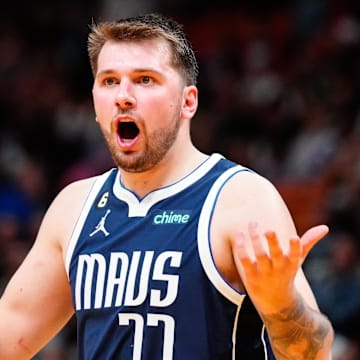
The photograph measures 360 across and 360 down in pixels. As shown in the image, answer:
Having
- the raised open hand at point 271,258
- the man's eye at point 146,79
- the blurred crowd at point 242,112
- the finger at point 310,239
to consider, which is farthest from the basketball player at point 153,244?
the blurred crowd at point 242,112

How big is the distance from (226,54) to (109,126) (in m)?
7.61

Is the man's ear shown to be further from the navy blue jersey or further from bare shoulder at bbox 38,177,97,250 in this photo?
bare shoulder at bbox 38,177,97,250

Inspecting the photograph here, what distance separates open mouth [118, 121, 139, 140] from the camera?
3852 mm

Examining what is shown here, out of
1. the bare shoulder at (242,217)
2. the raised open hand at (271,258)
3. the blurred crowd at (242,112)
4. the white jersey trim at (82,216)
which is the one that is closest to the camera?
the raised open hand at (271,258)

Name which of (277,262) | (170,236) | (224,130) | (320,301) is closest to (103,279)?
(170,236)

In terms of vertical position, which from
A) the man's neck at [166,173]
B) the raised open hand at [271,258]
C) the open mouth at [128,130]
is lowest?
the raised open hand at [271,258]

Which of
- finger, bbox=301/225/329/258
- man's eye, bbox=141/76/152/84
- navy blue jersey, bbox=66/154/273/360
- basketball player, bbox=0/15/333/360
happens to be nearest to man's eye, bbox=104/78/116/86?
basketball player, bbox=0/15/333/360

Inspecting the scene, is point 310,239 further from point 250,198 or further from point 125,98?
point 125,98

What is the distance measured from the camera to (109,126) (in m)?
3.85

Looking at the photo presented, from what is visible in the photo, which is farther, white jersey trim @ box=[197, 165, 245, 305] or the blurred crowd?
the blurred crowd

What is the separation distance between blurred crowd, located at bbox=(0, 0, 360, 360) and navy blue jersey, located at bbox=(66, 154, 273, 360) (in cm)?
350

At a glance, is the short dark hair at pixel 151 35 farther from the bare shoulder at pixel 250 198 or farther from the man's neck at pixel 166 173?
the bare shoulder at pixel 250 198

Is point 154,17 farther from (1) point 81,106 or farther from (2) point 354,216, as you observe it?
(1) point 81,106

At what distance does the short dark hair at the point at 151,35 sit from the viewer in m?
3.89
